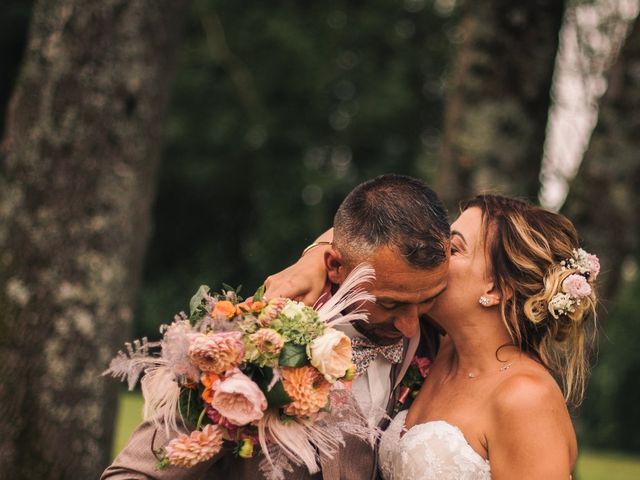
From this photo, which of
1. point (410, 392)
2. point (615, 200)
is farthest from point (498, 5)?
point (410, 392)

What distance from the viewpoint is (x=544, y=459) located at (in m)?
3.31

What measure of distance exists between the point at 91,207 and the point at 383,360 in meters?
2.24

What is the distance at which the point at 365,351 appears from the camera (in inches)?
142

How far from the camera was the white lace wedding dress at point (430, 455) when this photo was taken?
3.52m

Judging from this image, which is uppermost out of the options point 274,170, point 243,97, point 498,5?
point 498,5

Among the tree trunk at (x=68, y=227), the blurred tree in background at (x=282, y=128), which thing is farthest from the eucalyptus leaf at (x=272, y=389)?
the blurred tree in background at (x=282, y=128)

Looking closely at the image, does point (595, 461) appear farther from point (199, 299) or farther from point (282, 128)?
point (199, 299)

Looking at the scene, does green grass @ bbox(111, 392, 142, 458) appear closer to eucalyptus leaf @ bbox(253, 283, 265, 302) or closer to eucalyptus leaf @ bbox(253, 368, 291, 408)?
eucalyptus leaf @ bbox(253, 283, 265, 302)

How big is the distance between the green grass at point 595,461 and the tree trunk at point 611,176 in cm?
639

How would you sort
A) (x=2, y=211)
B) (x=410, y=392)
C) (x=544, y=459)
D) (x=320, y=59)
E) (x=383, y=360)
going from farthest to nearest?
(x=320, y=59)
(x=2, y=211)
(x=410, y=392)
(x=383, y=360)
(x=544, y=459)

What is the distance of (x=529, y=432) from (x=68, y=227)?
2.93m

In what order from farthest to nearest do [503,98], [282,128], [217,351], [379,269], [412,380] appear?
[282,128] < [503,98] < [412,380] < [379,269] < [217,351]

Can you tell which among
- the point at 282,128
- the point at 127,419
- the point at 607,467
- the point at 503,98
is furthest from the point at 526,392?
the point at 282,128

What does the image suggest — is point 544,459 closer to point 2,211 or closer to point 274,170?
point 2,211
